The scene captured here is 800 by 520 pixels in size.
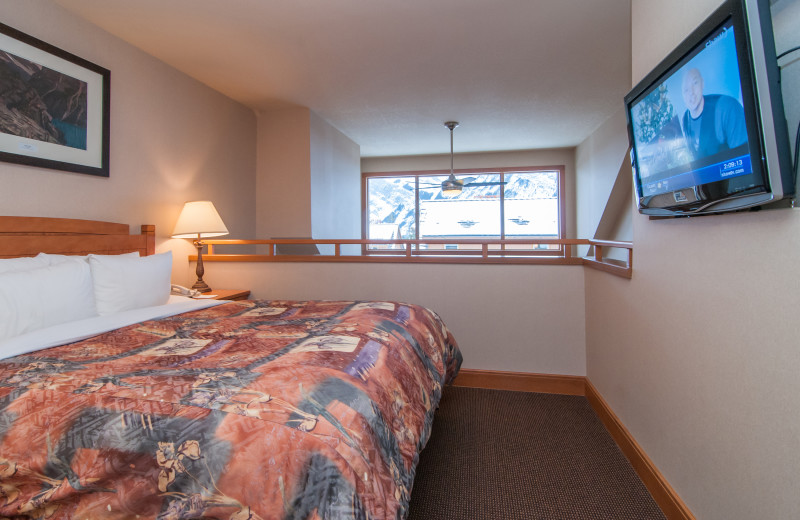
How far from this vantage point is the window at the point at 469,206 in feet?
22.2

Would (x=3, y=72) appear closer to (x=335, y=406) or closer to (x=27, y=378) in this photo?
(x=27, y=378)

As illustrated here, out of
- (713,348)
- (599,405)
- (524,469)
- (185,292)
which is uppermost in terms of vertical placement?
(185,292)

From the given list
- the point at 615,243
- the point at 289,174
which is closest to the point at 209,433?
the point at 615,243

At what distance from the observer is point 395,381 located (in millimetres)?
1407

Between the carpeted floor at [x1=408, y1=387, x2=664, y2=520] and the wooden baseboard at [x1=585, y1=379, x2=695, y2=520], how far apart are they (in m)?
0.03

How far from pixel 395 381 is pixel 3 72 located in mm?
2514

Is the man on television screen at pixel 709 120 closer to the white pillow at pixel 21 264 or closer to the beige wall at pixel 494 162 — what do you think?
the white pillow at pixel 21 264

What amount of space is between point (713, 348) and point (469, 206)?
589cm

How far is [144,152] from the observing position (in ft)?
9.61

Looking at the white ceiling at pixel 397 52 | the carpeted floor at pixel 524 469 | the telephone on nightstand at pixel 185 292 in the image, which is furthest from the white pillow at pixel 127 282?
the carpeted floor at pixel 524 469

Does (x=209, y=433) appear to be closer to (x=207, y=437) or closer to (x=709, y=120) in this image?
(x=207, y=437)

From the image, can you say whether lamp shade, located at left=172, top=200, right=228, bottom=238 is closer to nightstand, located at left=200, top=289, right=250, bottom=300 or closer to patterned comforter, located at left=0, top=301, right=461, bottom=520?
nightstand, located at left=200, top=289, right=250, bottom=300

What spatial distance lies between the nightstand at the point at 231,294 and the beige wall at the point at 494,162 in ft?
14.1

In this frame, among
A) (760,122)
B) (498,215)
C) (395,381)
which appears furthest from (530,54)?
(498,215)
